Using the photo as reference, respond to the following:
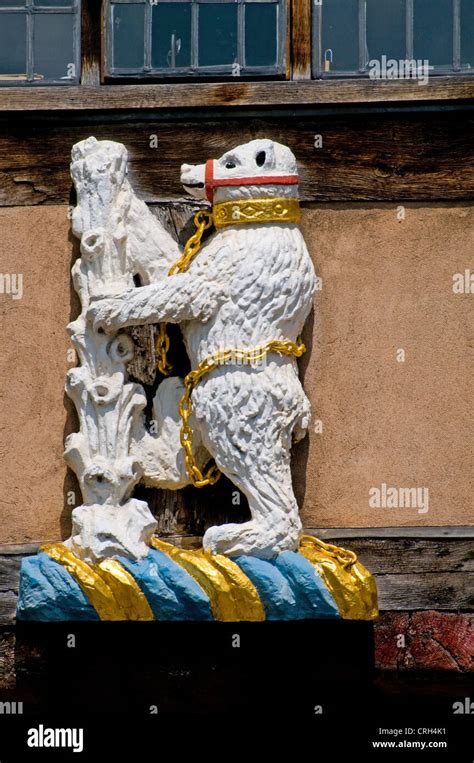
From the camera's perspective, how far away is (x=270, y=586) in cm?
657

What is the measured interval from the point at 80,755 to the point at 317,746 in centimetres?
96

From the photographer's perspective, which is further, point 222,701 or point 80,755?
point 80,755

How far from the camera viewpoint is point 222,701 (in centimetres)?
687

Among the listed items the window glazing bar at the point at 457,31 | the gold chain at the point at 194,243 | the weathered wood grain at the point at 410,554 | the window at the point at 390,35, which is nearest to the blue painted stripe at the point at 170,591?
the weathered wood grain at the point at 410,554

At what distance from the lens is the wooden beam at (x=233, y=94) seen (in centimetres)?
694

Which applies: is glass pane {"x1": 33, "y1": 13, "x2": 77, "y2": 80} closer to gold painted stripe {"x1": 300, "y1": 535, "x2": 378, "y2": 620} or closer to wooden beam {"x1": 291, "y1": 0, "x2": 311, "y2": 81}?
wooden beam {"x1": 291, "y1": 0, "x2": 311, "y2": 81}

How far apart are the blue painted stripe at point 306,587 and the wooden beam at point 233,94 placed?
1.73 m

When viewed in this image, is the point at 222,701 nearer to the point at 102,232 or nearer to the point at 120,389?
the point at 120,389

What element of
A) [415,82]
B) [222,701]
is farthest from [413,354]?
[222,701]

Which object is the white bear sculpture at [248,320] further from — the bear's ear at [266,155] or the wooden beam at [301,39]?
the wooden beam at [301,39]

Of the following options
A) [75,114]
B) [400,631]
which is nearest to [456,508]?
[400,631]

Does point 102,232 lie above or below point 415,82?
below

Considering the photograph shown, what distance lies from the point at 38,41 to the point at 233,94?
819 millimetres

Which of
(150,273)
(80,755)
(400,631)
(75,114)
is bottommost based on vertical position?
(80,755)
